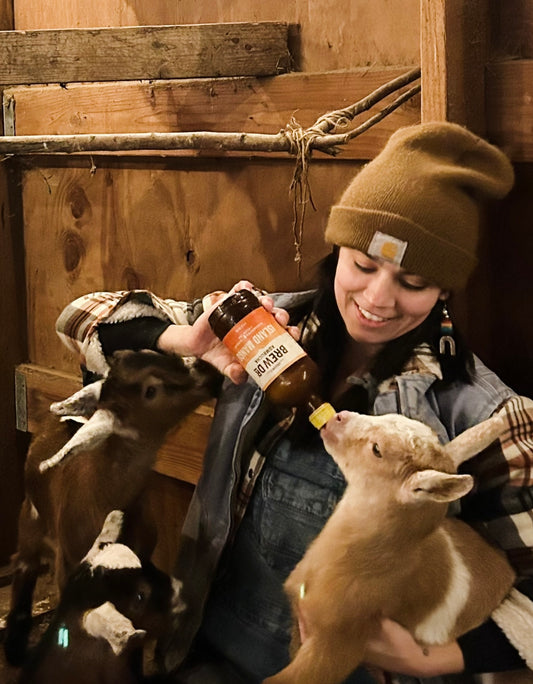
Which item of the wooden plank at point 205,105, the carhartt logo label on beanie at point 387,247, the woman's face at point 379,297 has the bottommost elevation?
the woman's face at point 379,297

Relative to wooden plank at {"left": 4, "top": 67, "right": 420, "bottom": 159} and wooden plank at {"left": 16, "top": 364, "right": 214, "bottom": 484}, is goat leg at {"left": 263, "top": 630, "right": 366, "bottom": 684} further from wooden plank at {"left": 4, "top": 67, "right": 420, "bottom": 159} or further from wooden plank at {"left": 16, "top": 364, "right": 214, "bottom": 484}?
wooden plank at {"left": 4, "top": 67, "right": 420, "bottom": 159}

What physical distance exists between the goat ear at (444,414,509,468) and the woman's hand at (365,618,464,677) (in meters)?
0.16

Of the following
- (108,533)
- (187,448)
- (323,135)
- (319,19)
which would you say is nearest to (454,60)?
(323,135)

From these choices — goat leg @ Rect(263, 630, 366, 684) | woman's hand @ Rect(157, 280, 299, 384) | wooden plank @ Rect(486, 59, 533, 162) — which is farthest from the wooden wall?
goat leg @ Rect(263, 630, 366, 684)

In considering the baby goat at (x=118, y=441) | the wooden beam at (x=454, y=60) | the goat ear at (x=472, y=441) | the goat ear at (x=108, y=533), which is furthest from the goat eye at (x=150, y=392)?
the wooden beam at (x=454, y=60)

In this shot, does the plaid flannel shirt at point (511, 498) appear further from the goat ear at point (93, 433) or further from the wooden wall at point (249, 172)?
the goat ear at point (93, 433)

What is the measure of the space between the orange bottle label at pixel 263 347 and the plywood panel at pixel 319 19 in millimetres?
652

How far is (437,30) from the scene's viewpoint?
1104mm

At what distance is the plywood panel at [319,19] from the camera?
1.41m

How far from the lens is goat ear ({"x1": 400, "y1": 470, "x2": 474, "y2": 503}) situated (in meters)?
0.82

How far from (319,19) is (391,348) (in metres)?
0.79

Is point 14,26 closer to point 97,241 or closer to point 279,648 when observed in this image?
point 97,241

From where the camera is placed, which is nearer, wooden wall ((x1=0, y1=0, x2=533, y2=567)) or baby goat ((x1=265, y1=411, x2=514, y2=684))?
baby goat ((x1=265, y1=411, x2=514, y2=684))

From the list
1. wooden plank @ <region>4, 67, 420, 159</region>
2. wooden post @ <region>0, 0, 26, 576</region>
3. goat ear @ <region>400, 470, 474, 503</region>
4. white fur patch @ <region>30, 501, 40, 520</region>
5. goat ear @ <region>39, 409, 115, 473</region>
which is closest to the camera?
goat ear @ <region>400, 470, 474, 503</region>
